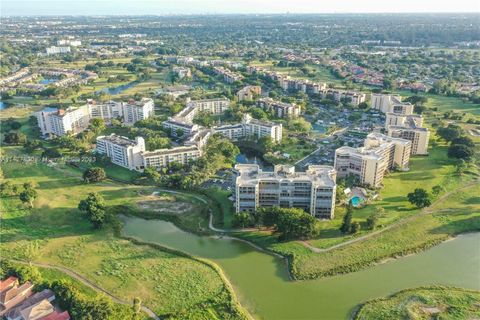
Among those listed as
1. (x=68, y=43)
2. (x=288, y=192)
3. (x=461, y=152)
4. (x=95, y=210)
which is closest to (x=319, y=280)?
(x=288, y=192)

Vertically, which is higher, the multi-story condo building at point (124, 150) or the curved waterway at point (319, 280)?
the multi-story condo building at point (124, 150)

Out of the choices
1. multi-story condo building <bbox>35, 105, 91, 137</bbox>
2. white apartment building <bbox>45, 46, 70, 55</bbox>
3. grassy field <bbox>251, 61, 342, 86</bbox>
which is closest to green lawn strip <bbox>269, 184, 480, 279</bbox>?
multi-story condo building <bbox>35, 105, 91, 137</bbox>

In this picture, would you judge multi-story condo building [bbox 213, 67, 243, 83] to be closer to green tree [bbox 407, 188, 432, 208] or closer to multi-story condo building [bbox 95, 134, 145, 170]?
multi-story condo building [bbox 95, 134, 145, 170]

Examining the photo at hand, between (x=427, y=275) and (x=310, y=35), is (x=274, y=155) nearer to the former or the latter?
(x=427, y=275)

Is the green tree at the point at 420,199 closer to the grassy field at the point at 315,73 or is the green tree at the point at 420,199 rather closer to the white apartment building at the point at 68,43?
the grassy field at the point at 315,73

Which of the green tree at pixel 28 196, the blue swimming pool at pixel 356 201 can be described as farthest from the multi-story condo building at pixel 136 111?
the blue swimming pool at pixel 356 201

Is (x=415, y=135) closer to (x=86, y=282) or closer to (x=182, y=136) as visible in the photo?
(x=182, y=136)

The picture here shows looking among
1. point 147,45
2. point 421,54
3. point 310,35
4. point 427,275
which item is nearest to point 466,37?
point 421,54
